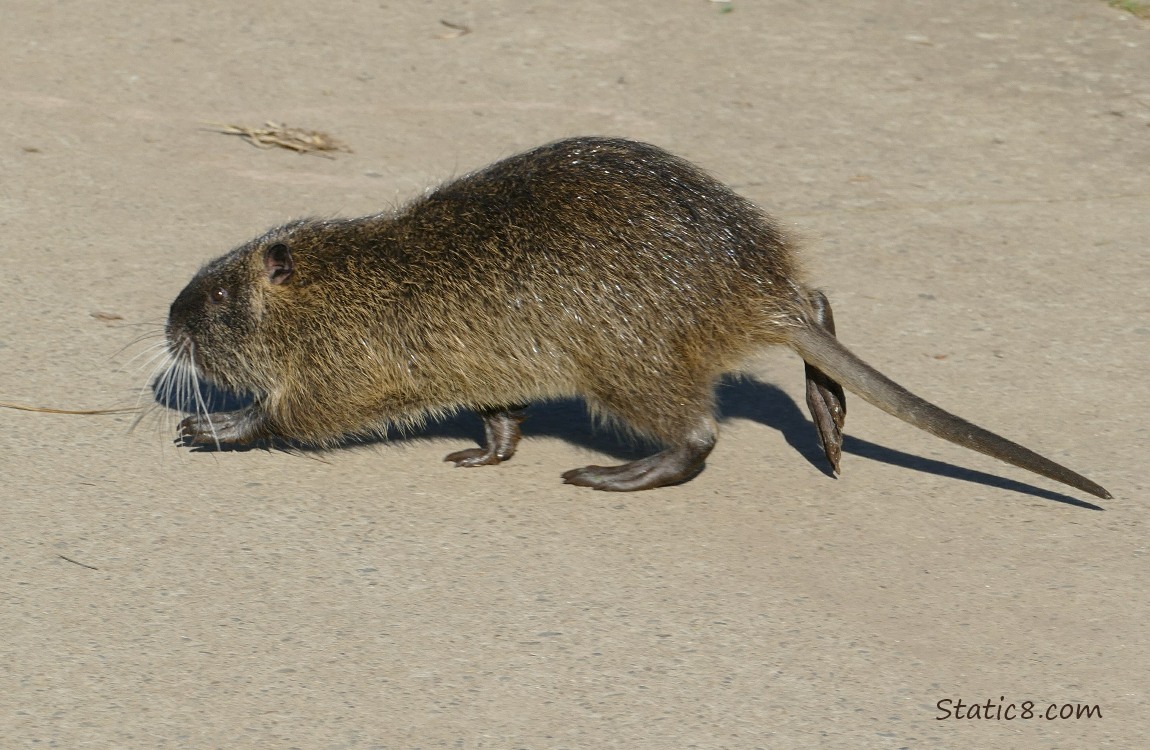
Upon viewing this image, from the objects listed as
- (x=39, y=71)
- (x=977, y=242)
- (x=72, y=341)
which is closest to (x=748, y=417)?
(x=977, y=242)

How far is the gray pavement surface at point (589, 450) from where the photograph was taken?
3.78 metres

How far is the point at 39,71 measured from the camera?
24.5ft

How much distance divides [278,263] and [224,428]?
0.55m

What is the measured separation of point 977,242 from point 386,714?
3888 mm

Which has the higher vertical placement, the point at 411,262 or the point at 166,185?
the point at 411,262

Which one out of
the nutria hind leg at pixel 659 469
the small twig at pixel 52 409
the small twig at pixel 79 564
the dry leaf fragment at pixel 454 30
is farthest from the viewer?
the dry leaf fragment at pixel 454 30

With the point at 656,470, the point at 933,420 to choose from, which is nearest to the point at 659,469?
the point at 656,470

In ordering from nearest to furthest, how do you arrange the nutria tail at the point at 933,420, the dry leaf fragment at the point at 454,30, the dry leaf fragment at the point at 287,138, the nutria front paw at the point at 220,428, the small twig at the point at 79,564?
the small twig at the point at 79,564
the nutria tail at the point at 933,420
the nutria front paw at the point at 220,428
the dry leaf fragment at the point at 287,138
the dry leaf fragment at the point at 454,30

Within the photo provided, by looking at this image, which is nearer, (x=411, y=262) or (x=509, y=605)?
(x=509, y=605)

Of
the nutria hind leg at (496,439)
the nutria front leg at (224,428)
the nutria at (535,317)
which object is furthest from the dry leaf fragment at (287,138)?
the nutria hind leg at (496,439)

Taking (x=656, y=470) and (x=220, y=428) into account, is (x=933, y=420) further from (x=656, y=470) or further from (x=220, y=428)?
(x=220, y=428)

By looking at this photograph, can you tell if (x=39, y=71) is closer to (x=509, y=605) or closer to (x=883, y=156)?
(x=883, y=156)

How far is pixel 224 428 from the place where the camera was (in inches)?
194

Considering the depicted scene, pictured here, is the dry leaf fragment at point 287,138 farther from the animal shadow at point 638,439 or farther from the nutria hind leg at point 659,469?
the nutria hind leg at point 659,469
